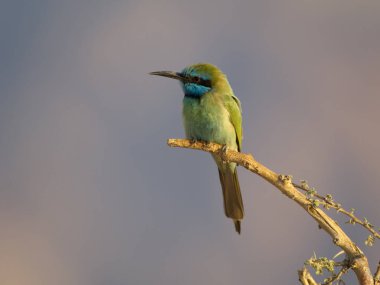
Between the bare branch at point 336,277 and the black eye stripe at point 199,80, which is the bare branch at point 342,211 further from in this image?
the black eye stripe at point 199,80

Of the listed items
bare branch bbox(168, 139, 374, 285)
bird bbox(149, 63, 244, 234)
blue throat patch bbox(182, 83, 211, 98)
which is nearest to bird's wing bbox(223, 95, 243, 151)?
bird bbox(149, 63, 244, 234)

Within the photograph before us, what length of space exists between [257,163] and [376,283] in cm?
55

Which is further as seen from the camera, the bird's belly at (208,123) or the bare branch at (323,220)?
the bird's belly at (208,123)

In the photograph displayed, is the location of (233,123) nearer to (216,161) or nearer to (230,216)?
(216,161)

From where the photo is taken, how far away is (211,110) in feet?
8.63

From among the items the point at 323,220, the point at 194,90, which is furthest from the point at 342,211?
the point at 194,90

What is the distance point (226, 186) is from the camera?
2.71m

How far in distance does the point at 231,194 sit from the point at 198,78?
63 centimetres

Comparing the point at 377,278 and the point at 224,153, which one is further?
the point at 224,153

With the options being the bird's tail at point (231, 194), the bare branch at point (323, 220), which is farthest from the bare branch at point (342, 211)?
the bird's tail at point (231, 194)

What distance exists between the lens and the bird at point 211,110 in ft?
8.57

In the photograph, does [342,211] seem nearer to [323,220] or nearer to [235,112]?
[323,220]

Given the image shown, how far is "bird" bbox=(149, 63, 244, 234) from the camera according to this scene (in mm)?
2611

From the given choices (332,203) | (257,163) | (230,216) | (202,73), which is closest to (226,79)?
(202,73)
